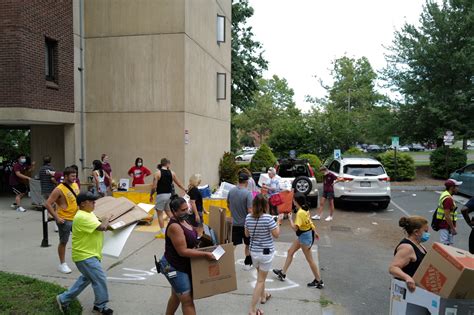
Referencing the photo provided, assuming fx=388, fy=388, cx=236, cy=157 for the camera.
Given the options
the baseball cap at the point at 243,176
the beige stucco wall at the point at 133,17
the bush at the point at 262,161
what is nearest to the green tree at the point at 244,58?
the bush at the point at 262,161

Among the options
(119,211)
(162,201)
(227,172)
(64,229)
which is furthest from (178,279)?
(227,172)

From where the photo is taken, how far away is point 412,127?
22219 mm

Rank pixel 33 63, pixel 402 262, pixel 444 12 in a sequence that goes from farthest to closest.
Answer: pixel 444 12 → pixel 33 63 → pixel 402 262

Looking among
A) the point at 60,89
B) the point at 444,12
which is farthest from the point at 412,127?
the point at 60,89

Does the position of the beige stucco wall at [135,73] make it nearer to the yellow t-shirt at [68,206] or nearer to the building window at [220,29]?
the building window at [220,29]

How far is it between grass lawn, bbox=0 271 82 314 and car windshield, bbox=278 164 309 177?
347 inches

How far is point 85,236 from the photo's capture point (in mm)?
4770

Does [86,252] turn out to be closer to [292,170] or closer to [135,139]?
[135,139]

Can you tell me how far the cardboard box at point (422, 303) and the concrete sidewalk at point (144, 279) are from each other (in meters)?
1.51

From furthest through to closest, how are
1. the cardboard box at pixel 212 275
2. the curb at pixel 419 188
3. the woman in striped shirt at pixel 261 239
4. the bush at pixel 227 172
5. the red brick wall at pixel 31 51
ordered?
the curb at pixel 419 188 → the bush at pixel 227 172 → the red brick wall at pixel 31 51 → the woman in striped shirt at pixel 261 239 → the cardboard box at pixel 212 275

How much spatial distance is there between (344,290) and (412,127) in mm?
18673

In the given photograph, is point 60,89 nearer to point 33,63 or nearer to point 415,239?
point 33,63

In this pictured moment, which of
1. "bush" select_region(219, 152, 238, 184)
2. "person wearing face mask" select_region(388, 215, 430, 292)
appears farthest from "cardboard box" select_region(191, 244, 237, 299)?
"bush" select_region(219, 152, 238, 184)

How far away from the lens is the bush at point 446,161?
66.7 feet
